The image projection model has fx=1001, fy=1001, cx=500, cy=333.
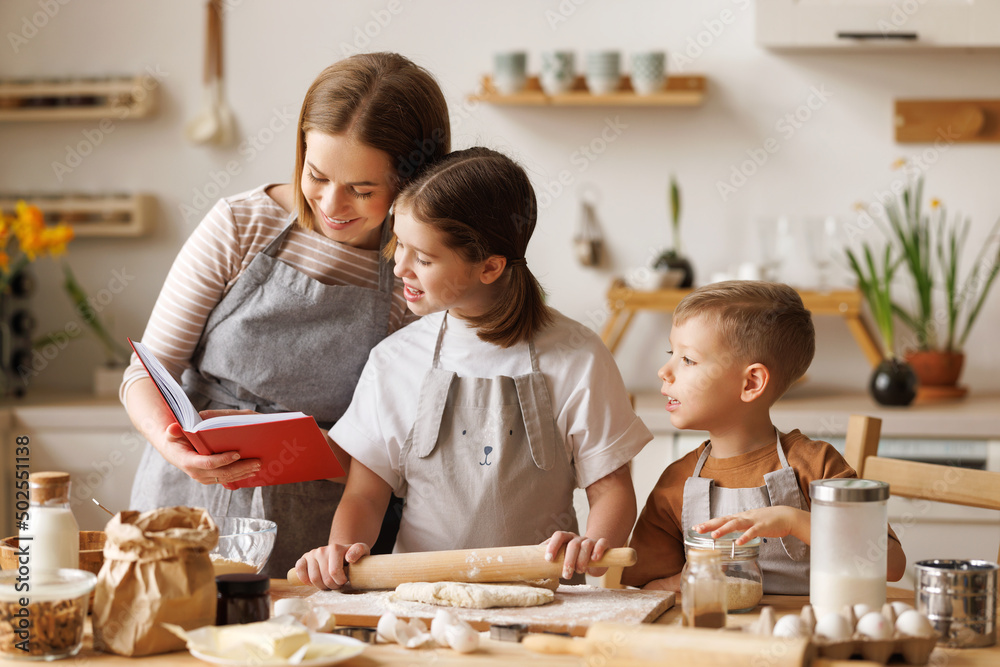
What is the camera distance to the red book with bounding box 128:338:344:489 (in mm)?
1145

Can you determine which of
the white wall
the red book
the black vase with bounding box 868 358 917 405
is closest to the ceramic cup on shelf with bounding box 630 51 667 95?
the white wall

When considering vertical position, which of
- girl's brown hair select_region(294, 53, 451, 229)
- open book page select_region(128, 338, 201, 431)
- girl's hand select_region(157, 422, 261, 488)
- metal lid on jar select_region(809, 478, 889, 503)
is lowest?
girl's hand select_region(157, 422, 261, 488)

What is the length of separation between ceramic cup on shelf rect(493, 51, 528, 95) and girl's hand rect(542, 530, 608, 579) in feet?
6.38

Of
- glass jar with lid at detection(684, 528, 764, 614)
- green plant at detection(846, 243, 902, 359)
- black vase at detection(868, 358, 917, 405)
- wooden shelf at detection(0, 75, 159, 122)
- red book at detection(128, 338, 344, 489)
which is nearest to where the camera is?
glass jar with lid at detection(684, 528, 764, 614)

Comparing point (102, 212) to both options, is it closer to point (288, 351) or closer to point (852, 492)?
point (288, 351)

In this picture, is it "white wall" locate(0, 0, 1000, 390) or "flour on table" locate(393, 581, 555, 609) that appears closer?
"flour on table" locate(393, 581, 555, 609)

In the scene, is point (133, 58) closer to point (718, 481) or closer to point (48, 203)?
point (48, 203)

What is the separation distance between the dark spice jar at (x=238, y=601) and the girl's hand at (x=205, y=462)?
0.28m

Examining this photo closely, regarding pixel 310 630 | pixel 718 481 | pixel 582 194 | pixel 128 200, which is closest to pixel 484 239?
pixel 718 481

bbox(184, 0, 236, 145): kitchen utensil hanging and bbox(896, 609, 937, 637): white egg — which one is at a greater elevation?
bbox(184, 0, 236, 145): kitchen utensil hanging

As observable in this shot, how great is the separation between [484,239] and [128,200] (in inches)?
80.5

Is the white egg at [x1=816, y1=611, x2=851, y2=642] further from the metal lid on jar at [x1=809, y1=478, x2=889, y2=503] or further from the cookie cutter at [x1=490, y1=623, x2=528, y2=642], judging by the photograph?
the cookie cutter at [x1=490, y1=623, x2=528, y2=642]

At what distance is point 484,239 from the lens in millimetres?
1279

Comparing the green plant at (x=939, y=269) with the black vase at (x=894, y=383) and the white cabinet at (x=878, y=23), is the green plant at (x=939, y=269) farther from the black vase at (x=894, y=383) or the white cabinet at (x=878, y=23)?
the white cabinet at (x=878, y=23)
